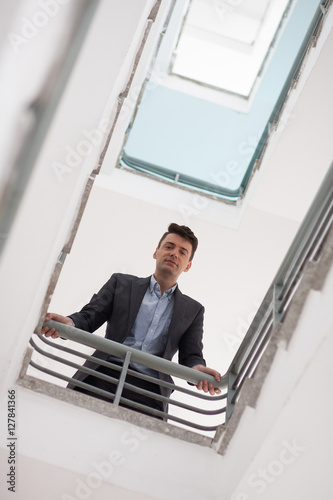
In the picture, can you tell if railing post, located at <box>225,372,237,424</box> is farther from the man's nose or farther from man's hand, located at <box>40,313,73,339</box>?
the man's nose

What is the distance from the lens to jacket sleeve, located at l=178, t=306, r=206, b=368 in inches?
128

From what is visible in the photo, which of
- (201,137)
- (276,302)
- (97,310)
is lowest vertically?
(97,310)

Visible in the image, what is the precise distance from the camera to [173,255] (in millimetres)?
3645

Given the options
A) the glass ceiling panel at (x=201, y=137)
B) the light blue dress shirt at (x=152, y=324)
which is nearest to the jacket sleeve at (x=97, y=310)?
the light blue dress shirt at (x=152, y=324)

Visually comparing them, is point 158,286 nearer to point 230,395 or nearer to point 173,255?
point 173,255

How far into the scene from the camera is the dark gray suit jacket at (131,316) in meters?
3.24

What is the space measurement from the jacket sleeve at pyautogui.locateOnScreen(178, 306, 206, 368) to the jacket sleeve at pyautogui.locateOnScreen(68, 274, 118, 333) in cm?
49

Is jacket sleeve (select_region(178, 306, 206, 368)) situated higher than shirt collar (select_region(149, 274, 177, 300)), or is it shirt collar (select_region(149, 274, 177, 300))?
shirt collar (select_region(149, 274, 177, 300))

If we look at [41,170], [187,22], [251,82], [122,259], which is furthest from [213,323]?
[41,170]

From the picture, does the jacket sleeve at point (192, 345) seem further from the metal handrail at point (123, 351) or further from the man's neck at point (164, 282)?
the metal handrail at point (123, 351)

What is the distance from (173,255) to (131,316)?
57cm

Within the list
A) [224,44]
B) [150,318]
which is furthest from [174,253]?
[224,44]

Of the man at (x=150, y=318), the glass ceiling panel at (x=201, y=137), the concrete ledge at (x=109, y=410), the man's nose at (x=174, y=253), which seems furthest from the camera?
the glass ceiling panel at (x=201, y=137)

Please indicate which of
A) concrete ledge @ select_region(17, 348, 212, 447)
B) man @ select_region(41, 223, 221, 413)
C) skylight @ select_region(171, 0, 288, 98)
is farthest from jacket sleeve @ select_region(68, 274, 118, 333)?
skylight @ select_region(171, 0, 288, 98)
